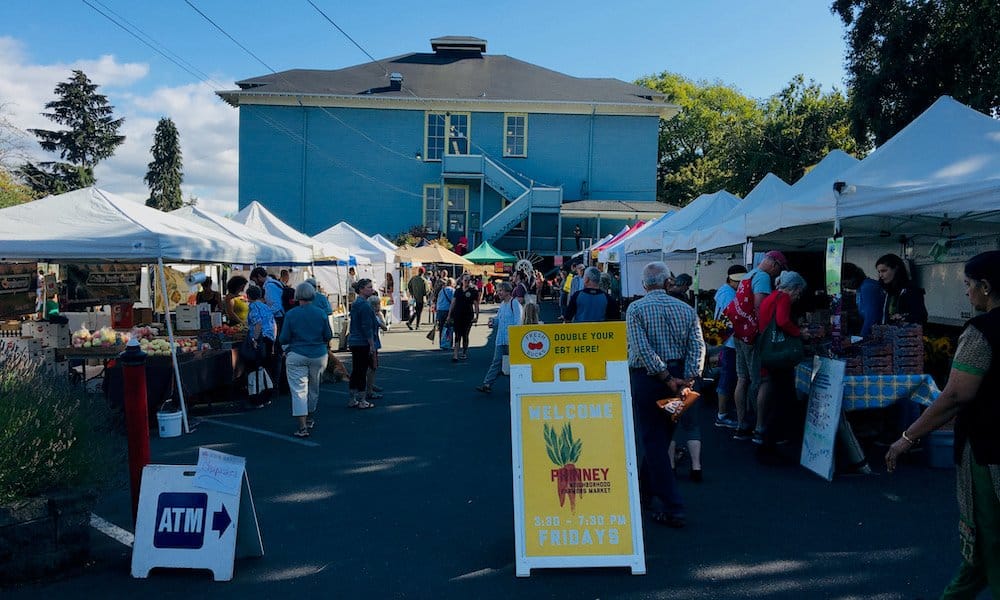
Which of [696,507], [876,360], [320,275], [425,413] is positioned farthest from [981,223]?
[320,275]

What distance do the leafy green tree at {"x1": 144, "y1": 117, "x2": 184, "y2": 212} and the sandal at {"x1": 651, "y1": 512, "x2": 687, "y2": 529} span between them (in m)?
66.6

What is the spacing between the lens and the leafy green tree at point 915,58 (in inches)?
587

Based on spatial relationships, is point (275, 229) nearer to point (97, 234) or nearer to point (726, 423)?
point (97, 234)

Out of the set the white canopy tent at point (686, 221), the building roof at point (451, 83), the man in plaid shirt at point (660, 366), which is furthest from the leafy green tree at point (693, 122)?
the man in plaid shirt at point (660, 366)

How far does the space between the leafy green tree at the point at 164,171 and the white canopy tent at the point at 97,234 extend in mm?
59916

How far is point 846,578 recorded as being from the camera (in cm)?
466

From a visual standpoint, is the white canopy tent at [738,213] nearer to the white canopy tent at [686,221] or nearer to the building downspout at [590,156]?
the white canopy tent at [686,221]

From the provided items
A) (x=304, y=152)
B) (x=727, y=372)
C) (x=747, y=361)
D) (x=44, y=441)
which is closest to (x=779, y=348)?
(x=747, y=361)

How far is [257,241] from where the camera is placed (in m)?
13.9

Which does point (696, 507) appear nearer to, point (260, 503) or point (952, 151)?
point (260, 503)

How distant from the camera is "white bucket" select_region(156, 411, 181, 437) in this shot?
29.2 ft

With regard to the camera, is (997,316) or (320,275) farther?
(320,275)

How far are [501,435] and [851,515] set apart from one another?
13.3 ft

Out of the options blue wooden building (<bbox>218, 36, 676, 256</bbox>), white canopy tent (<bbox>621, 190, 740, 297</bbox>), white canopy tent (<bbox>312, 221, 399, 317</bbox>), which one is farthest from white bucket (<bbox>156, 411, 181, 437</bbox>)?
blue wooden building (<bbox>218, 36, 676, 256</bbox>)
